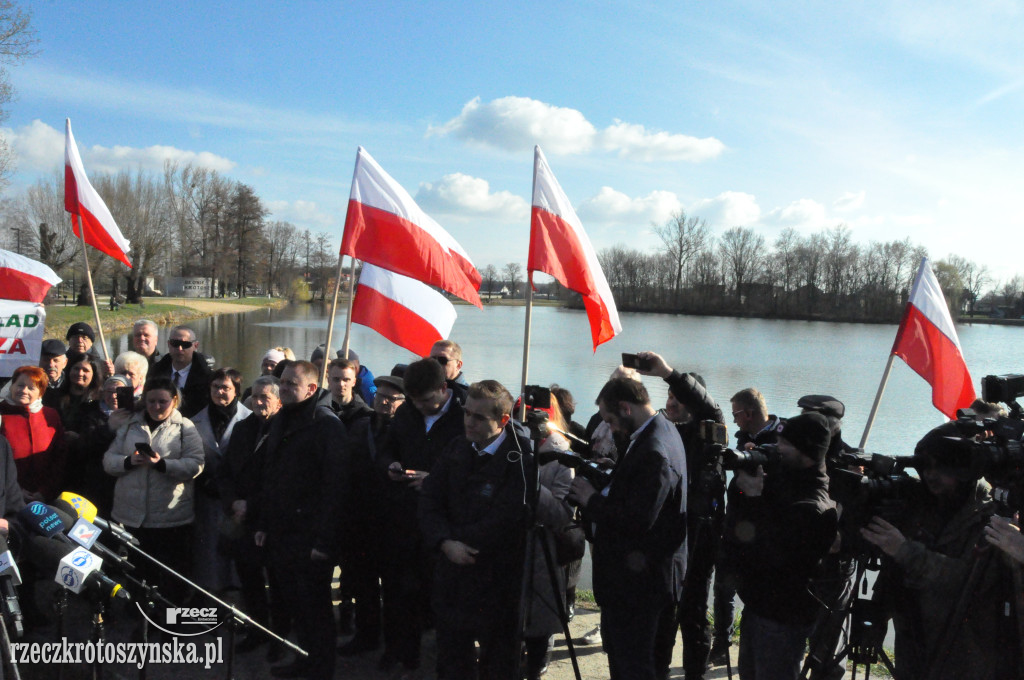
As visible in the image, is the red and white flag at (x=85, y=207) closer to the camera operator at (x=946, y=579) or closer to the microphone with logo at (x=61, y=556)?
the microphone with logo at (x=61, y=556)

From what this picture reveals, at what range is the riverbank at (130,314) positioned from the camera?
2814 centimetres

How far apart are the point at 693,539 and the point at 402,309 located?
162 inches

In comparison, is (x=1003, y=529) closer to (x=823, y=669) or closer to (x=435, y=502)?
(x=823, y=669)

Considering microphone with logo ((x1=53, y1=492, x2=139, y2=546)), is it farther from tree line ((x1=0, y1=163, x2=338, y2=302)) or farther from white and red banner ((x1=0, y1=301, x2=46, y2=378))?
tree line ((x1=0, y1=163, x2=338, y2=302))

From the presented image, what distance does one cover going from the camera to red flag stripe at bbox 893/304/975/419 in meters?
6.77

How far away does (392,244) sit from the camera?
6.47 meters

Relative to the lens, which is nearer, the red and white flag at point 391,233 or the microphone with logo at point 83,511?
the microphone with logo at point 83,511

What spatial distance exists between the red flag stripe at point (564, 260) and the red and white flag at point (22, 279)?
17.2 ft

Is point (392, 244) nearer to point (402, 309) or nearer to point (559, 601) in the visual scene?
point (402, 309)

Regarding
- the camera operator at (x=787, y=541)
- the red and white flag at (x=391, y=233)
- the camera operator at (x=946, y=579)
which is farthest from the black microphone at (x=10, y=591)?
the red and white flag at (x=391, y=233)

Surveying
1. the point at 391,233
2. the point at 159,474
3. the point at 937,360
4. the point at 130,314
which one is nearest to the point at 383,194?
the point at 391,233

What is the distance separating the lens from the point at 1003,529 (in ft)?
8.23

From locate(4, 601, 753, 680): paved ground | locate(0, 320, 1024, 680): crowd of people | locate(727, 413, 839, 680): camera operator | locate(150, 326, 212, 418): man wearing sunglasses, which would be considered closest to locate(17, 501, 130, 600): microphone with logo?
locate(0, 320, 1024, 680): crowd of people

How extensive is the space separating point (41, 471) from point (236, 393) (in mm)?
1305
